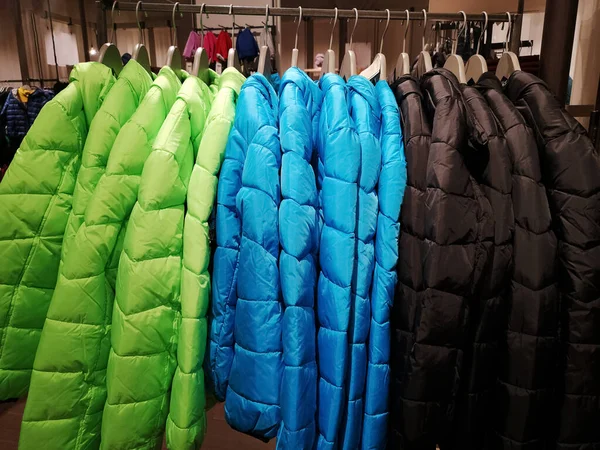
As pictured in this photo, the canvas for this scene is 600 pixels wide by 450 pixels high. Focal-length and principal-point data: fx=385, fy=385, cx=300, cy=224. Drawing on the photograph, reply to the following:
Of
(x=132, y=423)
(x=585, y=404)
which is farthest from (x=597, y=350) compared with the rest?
(x=132, y=423)

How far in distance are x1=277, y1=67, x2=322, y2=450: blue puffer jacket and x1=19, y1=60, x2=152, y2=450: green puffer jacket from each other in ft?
1.11

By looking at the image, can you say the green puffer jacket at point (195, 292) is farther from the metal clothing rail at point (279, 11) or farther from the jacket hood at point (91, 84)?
the metal clothing rail at point (279, 11)

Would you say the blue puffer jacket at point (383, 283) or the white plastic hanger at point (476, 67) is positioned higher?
the white plastic hanger at point (476, 67)

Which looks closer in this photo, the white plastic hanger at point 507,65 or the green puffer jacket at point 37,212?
the green puffer jacket at point 37,212

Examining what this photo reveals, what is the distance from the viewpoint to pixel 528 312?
0.62 m

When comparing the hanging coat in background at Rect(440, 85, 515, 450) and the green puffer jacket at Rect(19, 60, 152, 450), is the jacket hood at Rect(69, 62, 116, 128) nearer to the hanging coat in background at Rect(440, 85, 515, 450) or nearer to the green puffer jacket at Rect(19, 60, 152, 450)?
the green puffer jacket at Rect(19, 60, 152, 450)

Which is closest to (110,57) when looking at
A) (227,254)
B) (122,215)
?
(122,215)

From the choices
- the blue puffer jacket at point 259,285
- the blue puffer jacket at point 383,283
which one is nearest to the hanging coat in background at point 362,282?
the blue puffer jacket at point 383,283

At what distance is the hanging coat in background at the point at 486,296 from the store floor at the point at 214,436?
39.8 inches

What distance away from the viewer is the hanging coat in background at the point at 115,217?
68cm

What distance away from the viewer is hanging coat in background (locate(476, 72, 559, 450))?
619 millimetres

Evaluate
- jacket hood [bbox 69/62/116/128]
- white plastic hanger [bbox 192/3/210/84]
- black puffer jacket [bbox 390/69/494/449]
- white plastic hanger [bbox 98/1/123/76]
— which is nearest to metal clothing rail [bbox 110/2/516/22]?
white plastic hanger [bbox 192/3/210/84]

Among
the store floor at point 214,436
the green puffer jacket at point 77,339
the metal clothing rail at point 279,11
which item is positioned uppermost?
the metal clothing rail at point 279,11

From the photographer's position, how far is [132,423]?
696 mm
